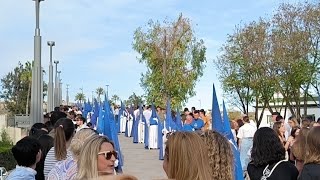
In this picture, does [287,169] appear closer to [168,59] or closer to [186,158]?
[186,158]

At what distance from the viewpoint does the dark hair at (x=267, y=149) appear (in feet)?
17.9

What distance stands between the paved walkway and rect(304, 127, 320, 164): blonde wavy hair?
10.4 meters

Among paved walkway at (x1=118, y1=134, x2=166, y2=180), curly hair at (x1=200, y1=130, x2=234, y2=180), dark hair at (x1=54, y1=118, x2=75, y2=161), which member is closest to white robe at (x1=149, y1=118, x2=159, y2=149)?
paved walkway at (x1=118, y1=134, x2=166, y2=180)

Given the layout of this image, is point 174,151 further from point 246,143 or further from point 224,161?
point 246,143

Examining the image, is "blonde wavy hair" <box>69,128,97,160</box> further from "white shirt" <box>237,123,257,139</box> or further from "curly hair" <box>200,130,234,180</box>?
"white shirt" <box>237,123,257,139</box>

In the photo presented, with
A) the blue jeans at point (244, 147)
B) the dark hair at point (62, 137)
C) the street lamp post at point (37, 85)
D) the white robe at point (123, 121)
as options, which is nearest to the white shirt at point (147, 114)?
the white robe at point (123, 121)

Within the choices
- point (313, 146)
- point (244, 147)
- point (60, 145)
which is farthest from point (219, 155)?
point (244, 147)

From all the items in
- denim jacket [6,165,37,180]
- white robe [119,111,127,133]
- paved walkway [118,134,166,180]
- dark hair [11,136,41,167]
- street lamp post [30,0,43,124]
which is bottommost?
paved walkway [118,134,166,180]

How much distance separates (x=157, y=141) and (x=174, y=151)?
21202 mm

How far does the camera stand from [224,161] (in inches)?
156

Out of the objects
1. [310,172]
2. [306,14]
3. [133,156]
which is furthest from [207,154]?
[306,14]

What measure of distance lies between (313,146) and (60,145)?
9.22 ft

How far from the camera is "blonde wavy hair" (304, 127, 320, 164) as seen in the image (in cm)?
502

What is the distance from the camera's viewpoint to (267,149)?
5.48m
